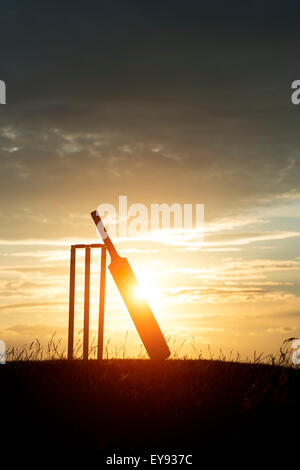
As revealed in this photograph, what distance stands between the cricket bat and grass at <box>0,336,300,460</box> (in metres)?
2.70

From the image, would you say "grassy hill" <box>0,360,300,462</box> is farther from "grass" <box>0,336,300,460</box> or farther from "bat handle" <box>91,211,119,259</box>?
"bat handle" <box>91,211,119,259</box>

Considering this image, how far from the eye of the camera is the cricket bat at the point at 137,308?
14.0 meters

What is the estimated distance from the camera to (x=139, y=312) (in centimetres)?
1415

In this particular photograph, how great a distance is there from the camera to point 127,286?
14273mm

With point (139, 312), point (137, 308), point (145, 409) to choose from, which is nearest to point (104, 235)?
point (137, 308)

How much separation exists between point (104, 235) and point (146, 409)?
265 inches

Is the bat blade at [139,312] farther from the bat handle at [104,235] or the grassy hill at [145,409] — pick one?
the grassy hill at [145,409]

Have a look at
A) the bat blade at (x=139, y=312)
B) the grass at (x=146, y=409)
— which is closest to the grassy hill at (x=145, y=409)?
A: the grass at (x=146, y=409)

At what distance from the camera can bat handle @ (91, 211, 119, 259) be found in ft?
47.2

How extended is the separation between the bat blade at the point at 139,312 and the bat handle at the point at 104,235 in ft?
0.59

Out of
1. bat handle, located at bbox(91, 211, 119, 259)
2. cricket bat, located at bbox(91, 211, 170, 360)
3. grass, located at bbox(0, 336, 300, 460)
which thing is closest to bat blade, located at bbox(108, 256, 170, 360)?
cricket bat, located at bbox(91, 211, 170, 360)

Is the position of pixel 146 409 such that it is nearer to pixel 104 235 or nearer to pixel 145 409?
pixel 145 409

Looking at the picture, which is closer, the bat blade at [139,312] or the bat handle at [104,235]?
the bat blade at [139,312]
